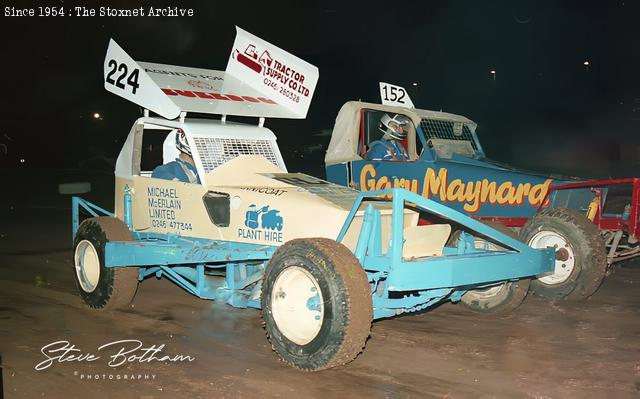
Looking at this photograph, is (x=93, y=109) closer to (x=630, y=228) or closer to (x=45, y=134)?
(x=45, y=134)

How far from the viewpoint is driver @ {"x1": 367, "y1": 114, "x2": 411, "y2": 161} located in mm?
10156

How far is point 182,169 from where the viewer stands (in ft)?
23.7

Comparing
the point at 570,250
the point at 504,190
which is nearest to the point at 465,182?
the point at 504,190

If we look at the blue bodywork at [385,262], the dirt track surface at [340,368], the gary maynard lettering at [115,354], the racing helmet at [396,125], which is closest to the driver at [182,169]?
the blue bodywork at [385,262]

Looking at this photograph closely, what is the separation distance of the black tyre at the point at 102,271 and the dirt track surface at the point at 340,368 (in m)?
0.16

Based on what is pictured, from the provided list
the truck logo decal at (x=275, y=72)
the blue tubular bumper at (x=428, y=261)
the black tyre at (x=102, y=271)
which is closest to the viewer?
the blue tubular bumper at (x=428, y=261)

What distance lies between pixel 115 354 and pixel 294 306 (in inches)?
63.8

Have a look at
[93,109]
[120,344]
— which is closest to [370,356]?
[120,344]

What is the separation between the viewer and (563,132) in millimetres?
29719

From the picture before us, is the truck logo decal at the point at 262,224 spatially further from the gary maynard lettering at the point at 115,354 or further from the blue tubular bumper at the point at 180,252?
the gary maynard lettering at the point at 115,354

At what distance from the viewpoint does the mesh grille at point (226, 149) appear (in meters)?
6.95

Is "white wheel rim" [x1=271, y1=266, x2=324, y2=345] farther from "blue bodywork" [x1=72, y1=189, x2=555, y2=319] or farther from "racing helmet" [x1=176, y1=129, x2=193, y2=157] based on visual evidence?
"racing helmet" [x1=176, y1=129, x2=193, y2=157]

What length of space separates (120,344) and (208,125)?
7.67 ft

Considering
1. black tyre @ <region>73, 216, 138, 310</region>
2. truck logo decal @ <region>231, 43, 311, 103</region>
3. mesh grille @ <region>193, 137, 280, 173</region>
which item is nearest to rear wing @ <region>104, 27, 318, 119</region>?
truck logo decal @ <region>231, 43, 311, 103</region>
